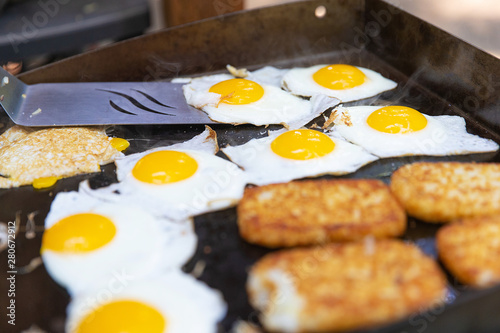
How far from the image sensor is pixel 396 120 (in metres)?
3.04

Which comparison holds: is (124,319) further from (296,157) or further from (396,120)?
(396,120)

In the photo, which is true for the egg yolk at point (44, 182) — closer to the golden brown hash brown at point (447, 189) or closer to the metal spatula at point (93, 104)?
the metal spatula at point (93, 104)

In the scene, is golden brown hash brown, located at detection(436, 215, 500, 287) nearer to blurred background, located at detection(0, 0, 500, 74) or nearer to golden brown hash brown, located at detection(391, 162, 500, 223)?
golden brown hash brown, located at detection(391, 162, 500, 223)

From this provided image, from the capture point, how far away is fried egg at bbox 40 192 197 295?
83.2 inches

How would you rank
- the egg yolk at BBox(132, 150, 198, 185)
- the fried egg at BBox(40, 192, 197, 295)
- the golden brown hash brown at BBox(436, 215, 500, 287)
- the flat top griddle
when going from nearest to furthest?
the golden brown hash brown at BBox(436, 215, 500, 287) < the flat top griddle < the fried egg at BBox(40, 192, 197, 295) < the egg yolk at BBox(132, 150, 198, 185)

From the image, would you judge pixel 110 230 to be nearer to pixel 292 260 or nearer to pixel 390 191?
pixel 292 260

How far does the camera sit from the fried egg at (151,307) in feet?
5.99

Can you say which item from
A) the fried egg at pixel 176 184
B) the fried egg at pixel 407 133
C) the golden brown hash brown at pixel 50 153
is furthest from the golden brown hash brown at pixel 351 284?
the golden brown hash brown at pixel 50 153

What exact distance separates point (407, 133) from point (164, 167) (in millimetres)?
1581

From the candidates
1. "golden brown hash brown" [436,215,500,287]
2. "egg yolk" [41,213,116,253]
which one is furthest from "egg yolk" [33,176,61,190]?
"golden brown hash brown" [436,215,500,287]

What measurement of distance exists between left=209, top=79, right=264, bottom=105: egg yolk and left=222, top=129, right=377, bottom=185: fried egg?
537 millimetres

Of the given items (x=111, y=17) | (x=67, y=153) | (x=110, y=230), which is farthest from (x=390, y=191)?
(x=111, y=17)

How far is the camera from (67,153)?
297 cm

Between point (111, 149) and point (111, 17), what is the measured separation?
8.16ft
